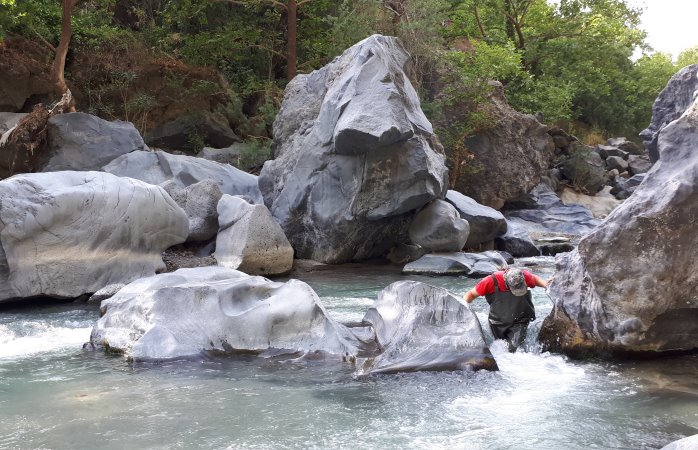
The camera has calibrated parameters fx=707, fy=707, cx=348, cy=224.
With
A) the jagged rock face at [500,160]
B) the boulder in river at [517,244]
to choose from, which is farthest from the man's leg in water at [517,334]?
the jagged rock face at [500,160]

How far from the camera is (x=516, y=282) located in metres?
6.92

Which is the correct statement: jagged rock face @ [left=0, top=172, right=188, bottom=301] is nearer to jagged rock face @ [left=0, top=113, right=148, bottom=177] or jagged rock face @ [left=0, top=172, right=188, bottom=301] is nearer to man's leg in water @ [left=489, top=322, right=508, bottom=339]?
jagged rock face @ [left=0, top=113, right=148, bottom=177]

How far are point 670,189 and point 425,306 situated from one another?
2372mm

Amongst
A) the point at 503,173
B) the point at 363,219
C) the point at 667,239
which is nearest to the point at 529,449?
the point at 667,239

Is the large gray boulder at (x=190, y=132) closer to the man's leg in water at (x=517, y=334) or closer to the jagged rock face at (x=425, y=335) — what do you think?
the jagged rock face at (x=425, y=335)

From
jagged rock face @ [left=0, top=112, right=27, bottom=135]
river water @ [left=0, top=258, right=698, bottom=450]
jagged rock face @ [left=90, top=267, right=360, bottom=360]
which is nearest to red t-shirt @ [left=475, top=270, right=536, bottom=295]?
river water @ [left=0, top=258, right=698, bottom=450]

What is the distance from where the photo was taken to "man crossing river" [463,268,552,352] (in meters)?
6.95

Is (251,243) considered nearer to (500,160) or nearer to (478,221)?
(478,221)

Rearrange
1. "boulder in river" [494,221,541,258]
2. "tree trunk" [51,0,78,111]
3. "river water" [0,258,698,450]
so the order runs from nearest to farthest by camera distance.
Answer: "river water" [0,258,698,450], "boulder in river" [494,221,541,258], "tree trunk" [51,0,78,111]

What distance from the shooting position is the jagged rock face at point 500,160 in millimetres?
19141

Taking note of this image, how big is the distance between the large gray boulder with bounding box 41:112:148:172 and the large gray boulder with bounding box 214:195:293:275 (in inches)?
168

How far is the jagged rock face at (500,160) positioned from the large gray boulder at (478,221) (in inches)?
171

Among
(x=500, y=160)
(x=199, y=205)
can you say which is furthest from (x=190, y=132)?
(x=500, y=160)

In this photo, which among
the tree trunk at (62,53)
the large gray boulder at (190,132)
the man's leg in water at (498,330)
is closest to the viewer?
the man's leg in water at (498,330)
